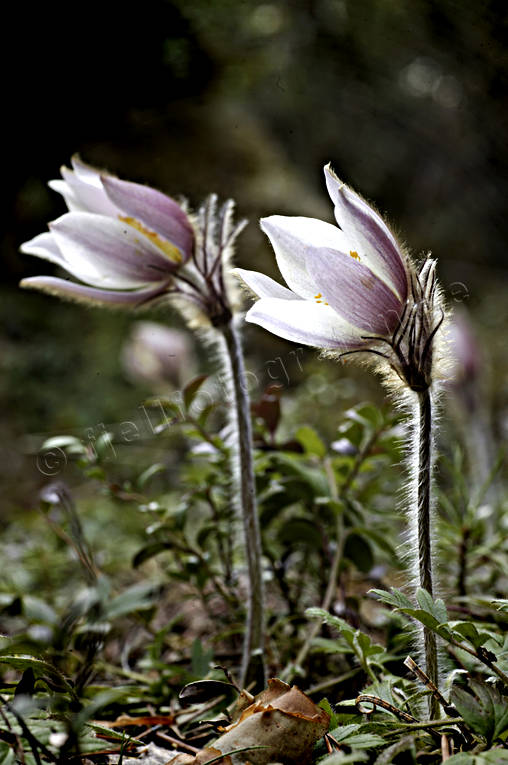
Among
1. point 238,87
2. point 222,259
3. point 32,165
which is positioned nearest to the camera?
point 222,259

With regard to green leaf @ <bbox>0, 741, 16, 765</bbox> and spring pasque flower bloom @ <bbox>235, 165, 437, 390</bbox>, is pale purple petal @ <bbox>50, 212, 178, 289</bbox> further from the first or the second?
green leaf @ <bbox>0, 741, 16, 765</bbox>

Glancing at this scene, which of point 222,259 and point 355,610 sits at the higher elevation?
point 222,259

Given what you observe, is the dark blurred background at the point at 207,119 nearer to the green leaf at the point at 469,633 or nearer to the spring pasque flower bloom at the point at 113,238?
the spring pasque flower bloom at the point at 113,238

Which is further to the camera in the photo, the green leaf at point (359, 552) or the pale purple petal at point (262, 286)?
the green leaf at point (359, 552)

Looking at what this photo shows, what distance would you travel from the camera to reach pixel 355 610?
0.86 meters

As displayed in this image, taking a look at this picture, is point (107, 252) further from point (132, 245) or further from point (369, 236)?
point (369, 236)

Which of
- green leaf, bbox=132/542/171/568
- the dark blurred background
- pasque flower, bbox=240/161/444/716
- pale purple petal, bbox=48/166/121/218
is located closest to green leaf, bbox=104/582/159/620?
green leaf, bbox=132/542/171/568

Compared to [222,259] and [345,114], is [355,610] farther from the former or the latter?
[345,114]

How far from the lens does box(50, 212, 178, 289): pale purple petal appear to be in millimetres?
709

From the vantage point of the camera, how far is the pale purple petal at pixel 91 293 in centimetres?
75

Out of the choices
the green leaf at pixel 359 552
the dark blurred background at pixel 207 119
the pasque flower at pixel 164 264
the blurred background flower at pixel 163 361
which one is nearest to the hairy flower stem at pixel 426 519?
the pasque flower at pixel 164 264

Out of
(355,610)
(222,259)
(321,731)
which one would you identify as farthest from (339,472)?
(321,731)

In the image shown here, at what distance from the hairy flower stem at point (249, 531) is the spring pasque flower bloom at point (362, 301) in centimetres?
21

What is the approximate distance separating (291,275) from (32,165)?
2136 mm
